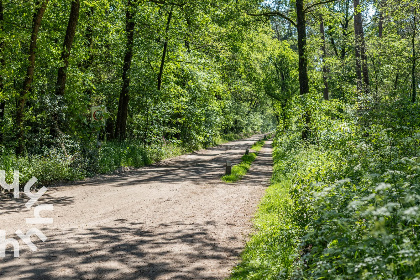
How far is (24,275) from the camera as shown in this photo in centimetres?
522

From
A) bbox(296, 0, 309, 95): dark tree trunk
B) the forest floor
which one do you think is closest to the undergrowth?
the forest floor

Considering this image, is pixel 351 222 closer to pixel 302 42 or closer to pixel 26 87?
pixel 26 87

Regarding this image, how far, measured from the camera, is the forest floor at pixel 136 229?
18.5 ft

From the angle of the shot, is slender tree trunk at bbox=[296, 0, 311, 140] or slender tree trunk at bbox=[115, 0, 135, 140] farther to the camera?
slender tree trunk at bbox=[115, 0, 135, 140]

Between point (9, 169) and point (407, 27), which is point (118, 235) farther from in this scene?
point (407, 27)

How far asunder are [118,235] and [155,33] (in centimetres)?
1665

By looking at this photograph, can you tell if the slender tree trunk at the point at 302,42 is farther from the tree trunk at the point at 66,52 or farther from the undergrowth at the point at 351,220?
the tree trunk at the point at 66,52

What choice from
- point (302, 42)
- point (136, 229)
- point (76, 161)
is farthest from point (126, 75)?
point (136, 229)

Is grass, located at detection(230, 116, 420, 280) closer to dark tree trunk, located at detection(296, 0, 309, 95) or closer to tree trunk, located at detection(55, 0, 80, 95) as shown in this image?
dark tree trunk, located at detection(296, 0, 309, 95)

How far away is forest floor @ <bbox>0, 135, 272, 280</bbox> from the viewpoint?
565cm

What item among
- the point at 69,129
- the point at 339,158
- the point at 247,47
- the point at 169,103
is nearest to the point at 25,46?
the point at 69,129

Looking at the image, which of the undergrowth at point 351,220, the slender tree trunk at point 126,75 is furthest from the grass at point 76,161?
the undergrowth at point 351,220

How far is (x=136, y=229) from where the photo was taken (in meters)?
7.75

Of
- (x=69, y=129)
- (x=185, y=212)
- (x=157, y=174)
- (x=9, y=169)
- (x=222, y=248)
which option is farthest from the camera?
(x=157, y=174)
